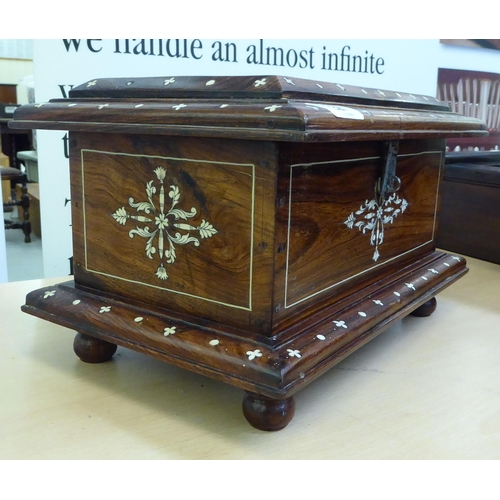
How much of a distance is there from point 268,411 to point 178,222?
0.74 ft

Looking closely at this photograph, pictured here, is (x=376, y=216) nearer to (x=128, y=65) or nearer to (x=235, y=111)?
(x=235, y=111)

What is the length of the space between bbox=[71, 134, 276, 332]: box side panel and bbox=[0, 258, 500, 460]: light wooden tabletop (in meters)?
0.10

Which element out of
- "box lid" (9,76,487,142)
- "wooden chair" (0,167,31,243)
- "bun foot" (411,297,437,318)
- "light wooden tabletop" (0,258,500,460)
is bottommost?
"wooden chair" (0,167,31,243)

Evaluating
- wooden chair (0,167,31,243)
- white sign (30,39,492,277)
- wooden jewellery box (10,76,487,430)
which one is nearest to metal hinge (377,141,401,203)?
wooden jewellery box (10,76,487,430)

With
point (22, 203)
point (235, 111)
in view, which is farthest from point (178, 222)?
point (22, 203)

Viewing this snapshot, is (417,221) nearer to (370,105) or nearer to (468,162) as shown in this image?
(370,105)

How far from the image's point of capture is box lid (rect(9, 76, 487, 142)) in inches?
20.7

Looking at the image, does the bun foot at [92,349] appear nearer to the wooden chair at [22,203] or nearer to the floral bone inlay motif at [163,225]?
the floral bone inlay motif at [163,225]

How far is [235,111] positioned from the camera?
1.79ft

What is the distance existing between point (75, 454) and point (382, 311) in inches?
15.5

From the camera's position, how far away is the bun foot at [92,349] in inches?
28.7

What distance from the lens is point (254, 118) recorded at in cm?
53

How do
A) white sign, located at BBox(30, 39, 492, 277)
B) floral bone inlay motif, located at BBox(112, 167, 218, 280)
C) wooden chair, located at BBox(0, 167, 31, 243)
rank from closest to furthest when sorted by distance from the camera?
1. floral bone inlay motif, located at BBox(112, 167, 218, 280)
2. white sign, located at BBox(30, 39, 492, 277)
3. wooden chair, located at BBox(0, 167, 31, 243)

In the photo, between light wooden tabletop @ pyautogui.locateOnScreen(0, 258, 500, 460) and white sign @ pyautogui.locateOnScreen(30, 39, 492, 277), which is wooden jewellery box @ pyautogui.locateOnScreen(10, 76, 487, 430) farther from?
white sign @ pyautogui.locateOnScreen(30, 39, 492, 277)
